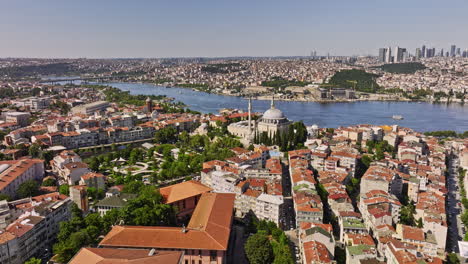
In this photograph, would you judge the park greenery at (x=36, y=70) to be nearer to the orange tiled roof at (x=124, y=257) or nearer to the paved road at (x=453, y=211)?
the orange tiled roof at (x=124, y=257)

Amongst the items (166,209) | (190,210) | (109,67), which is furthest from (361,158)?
(109,67)

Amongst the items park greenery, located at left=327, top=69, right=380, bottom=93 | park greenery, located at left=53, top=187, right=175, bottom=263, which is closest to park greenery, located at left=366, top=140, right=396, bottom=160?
park greenery, located at left=53, top=187, right=175, bottom=263

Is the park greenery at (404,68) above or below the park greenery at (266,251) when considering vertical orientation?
above

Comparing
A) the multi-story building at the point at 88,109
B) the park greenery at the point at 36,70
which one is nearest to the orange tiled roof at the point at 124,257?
the multi-story building at the point at 88,109

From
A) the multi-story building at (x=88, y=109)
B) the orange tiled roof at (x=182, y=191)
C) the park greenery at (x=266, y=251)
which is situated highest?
the multi-story building at (x=88, y=109)

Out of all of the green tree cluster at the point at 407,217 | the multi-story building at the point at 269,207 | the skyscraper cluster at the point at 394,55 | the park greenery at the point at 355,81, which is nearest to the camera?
the multi-story building at the point at 269,207

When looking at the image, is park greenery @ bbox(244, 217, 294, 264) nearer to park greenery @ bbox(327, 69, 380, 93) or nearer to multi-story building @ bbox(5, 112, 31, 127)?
multi-story building @ bbox(5, 112, 31, 127)

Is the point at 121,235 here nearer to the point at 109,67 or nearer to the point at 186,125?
the point at 186,125
